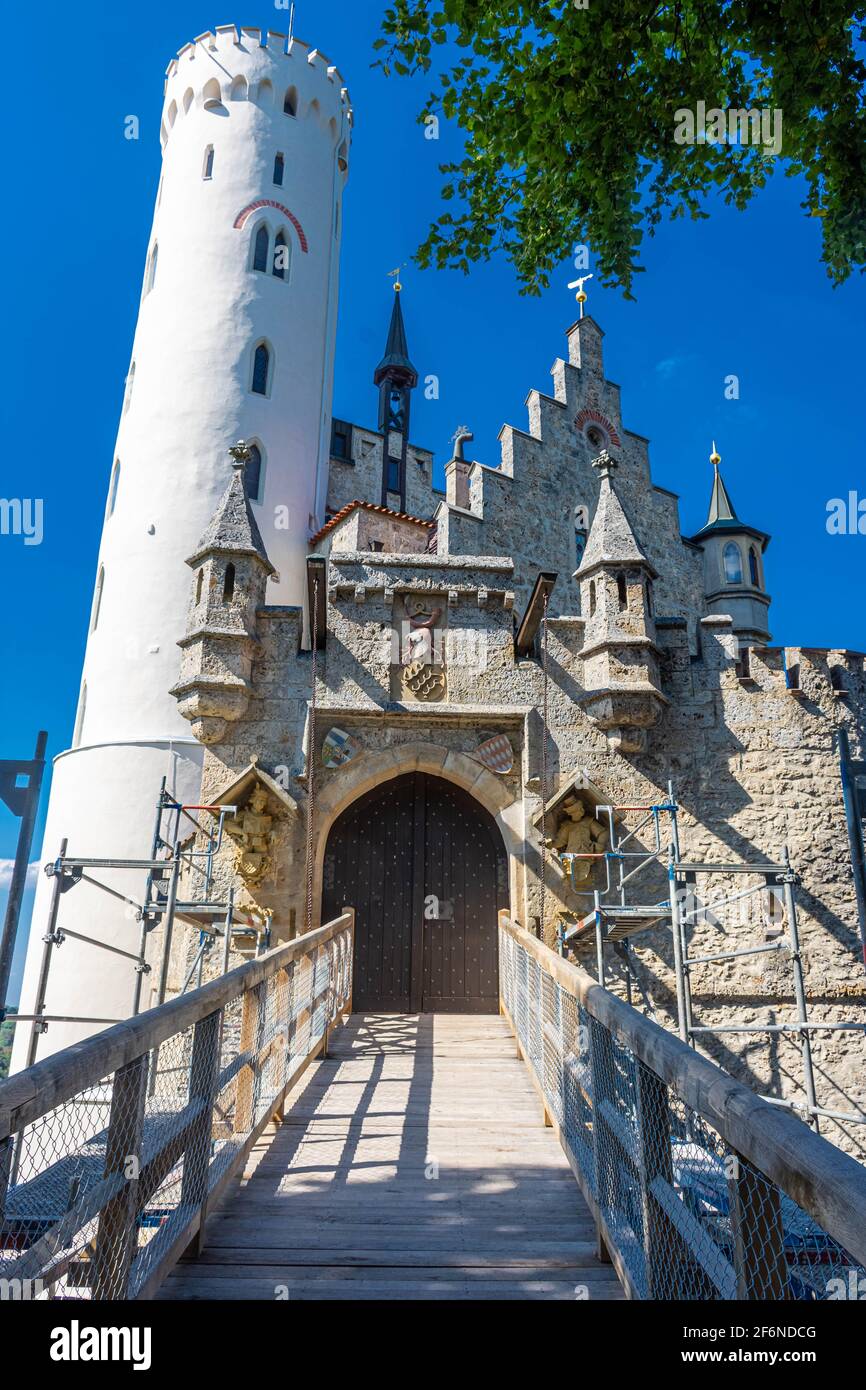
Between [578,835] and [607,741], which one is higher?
[607,741]

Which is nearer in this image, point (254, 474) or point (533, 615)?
point (533, 615)

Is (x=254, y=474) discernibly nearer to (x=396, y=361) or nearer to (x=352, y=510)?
(x=352, y=510)

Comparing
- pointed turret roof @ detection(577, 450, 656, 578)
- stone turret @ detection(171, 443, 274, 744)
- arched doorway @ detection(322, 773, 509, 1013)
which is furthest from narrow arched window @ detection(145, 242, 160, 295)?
arched doorway @ detection(322, 773, 509, 1013)

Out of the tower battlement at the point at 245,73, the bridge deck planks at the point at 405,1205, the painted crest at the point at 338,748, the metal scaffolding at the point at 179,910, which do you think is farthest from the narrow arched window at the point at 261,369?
the bridge deck planks at the point at 405,1205

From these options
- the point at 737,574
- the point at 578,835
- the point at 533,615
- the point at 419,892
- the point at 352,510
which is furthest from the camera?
the point at 737,574

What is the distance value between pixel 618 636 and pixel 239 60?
17.7 meters

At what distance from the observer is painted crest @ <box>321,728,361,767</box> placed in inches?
430

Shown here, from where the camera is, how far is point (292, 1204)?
15.0ft

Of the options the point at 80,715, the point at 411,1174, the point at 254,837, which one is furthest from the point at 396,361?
the point at 411,1174

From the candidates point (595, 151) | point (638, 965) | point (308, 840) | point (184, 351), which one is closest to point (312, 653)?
Answer: point (308, 840)

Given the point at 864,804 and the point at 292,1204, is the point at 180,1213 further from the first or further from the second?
the point at 864,804

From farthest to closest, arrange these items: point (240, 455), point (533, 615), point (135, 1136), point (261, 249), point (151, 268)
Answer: point (151, 268), point (261, 249), point (240, 455), point (533, 615), point (135, 1136)

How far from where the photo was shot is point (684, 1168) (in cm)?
493

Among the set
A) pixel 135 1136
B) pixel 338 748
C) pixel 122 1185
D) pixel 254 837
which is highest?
pixel 338 748
